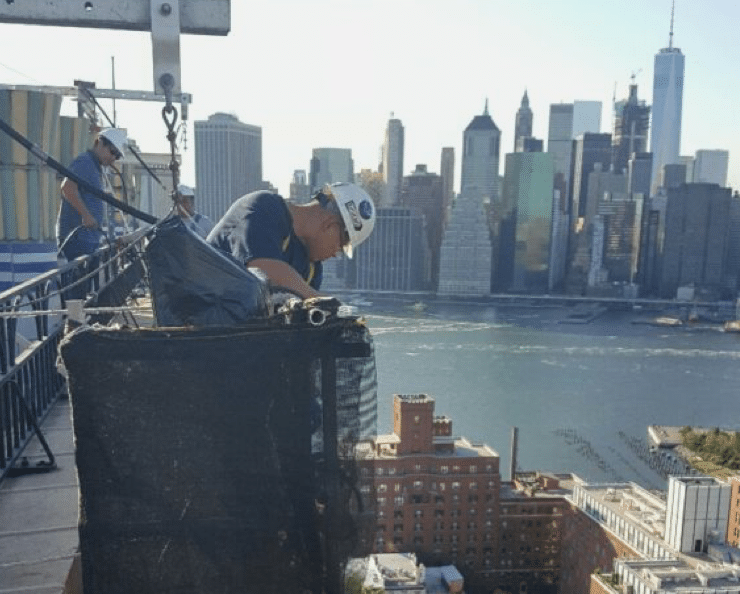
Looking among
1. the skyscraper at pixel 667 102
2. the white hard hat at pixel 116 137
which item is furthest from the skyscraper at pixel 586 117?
→ the white hard hat at pixel 116 137

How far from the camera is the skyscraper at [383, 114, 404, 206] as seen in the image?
43.6 meters

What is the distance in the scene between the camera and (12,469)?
1572 millimetres

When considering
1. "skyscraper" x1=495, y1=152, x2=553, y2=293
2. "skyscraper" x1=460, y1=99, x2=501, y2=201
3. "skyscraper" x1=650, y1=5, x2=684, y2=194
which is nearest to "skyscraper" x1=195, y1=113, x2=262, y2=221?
"skyscraper" x1=495, y1=152, x2=553, y2=293

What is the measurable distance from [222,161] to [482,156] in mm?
25094

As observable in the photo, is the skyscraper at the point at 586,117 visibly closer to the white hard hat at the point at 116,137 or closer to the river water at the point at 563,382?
the river water at the point at 563,382

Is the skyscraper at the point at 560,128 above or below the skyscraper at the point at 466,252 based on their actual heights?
above

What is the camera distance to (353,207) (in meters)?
1.37

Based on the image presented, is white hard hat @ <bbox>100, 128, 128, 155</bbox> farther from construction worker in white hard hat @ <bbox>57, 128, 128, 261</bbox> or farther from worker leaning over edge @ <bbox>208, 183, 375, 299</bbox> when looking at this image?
worker leaning over edge @ <bbox>208, 183, 375, 299</bbox>

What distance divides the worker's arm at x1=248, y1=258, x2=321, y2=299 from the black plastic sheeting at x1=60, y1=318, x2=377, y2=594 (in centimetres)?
32

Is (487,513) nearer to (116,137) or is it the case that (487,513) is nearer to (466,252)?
(116,137)

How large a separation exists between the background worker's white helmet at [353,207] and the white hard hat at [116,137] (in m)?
1.66

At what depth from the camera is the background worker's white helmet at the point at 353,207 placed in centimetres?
138

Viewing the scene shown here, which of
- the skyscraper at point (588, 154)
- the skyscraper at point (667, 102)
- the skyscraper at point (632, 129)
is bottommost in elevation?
the skyscraper at point (588, 154)

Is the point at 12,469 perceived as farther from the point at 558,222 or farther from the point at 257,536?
the point at 558,222
